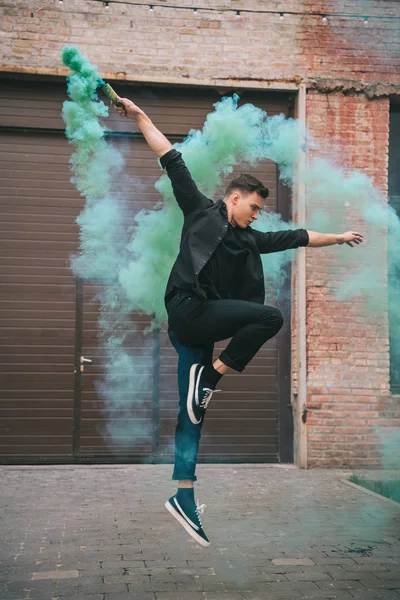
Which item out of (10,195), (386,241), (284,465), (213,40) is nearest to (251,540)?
(284,465)

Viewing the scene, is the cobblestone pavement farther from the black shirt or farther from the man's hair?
the man's hair

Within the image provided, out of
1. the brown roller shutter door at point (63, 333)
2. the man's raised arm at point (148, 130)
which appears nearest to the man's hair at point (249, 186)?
the man's raised arm at point (148, 130)

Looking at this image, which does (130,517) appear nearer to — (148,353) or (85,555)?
(85,555)

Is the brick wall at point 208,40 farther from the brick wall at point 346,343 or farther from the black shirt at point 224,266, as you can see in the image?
the black shirt at point 224,266

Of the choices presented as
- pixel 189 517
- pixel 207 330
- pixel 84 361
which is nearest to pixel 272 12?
pixel 84 361

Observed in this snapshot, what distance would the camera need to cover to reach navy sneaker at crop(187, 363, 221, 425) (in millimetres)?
4746

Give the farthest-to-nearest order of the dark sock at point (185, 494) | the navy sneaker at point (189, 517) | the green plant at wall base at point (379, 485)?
the green plant at wall base at point (379, 485), the dark sock at point (185, 494), the navy sneaker at point (189, 517)

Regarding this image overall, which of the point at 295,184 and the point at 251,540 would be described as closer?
the point at 251,540

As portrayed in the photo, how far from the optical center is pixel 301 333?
8836 mm

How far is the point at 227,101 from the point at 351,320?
3.19 meters

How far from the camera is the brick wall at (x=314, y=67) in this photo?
8734 mm

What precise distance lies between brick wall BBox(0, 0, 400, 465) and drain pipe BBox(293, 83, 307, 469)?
0.27ft

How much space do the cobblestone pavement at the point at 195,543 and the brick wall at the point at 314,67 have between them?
1202 millimetres

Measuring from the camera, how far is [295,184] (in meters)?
9.09
